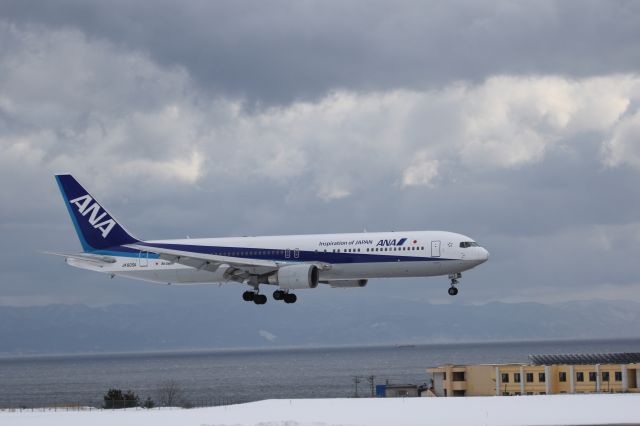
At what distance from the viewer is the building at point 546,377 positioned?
121000mm

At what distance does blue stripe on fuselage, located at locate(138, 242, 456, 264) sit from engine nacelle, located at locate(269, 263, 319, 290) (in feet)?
4.44

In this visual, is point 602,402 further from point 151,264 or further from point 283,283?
point 151,264

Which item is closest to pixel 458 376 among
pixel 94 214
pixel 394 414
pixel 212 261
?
pixel 394 414

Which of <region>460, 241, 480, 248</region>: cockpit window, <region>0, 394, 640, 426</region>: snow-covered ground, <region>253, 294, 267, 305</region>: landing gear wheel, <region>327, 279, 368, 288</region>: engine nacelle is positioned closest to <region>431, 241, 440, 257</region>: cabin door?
<region>460, 241, 480, 248</region>: cockpit window

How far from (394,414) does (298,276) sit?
572 inches

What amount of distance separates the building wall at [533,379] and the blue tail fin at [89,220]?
47555mm

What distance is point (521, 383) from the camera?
12638 cm

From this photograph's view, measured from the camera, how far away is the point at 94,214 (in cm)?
10788

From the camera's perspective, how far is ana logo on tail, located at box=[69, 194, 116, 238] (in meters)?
106

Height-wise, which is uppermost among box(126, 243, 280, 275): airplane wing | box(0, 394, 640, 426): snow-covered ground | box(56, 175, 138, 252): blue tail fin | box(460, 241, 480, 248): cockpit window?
box(56, 175, 138, 252): blue tail fin

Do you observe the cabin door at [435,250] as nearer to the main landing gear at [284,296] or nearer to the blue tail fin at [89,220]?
the main landing gear at [284,296]

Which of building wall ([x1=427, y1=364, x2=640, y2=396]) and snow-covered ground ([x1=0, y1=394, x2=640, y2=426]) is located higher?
building wall ([x1=427, y1=364, x2=640, y2=396])

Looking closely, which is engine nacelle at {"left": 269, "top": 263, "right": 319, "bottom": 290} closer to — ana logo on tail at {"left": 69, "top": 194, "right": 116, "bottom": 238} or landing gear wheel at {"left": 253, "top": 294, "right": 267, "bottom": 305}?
landing gear wheel at {"left": 253, "top": 294, "right": 267, "bottom": 305}

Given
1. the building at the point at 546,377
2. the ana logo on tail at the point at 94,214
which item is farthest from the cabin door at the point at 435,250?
the building at the point at 546,377
